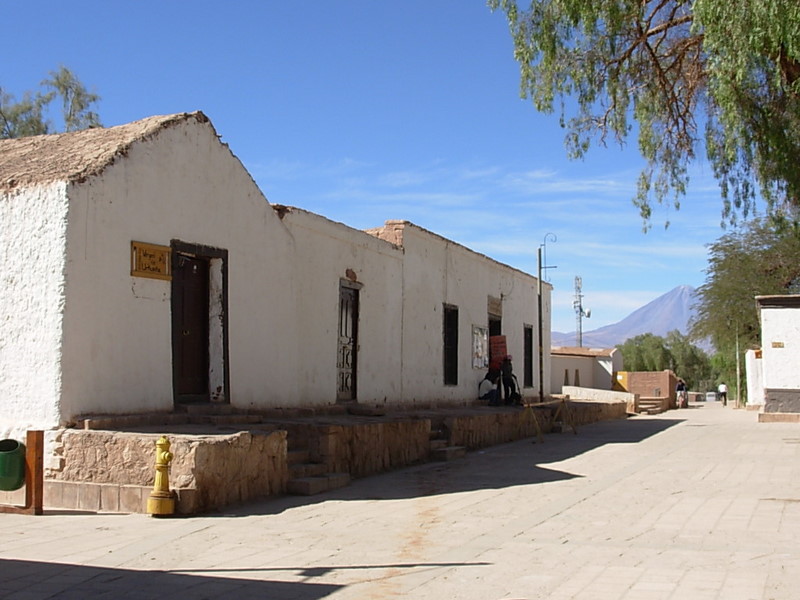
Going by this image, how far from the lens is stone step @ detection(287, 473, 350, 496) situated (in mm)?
9641

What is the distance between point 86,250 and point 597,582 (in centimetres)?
644

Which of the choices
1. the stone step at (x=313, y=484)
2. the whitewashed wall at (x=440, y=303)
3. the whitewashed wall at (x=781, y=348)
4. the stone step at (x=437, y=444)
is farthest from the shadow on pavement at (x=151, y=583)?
the whitewashed wall at (x=781, y=348)

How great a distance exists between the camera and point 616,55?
14.2 meters

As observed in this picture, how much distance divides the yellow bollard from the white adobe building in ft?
5.64

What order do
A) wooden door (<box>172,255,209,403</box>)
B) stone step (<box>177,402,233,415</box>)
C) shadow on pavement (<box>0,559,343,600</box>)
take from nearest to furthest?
shadow on pavement (<box>0,559,343,600</box>) < stone step (<box>177,402,233,415</box>) < wooden door (<box>172,255,209,403</box>)

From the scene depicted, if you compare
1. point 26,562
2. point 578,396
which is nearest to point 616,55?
point 26,562

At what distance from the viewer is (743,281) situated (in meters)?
35.8

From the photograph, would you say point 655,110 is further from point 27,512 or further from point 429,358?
point 27,512

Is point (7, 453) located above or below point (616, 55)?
below

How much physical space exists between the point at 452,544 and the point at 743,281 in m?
31.7

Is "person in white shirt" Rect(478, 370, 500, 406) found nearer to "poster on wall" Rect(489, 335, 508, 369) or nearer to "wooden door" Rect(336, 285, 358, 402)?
"poster on wall" Rect(489, 335, 508, 369)

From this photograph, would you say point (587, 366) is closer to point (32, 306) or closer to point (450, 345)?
point (450, 345)

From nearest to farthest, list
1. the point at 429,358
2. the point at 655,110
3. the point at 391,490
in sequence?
the point at 391,490, the point at 655,110, the point at 429,358

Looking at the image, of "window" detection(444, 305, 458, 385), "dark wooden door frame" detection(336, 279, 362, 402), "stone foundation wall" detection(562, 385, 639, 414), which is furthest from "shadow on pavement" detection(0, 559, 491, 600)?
"stone foundation wall" detection(562, 385, 639, 414)
